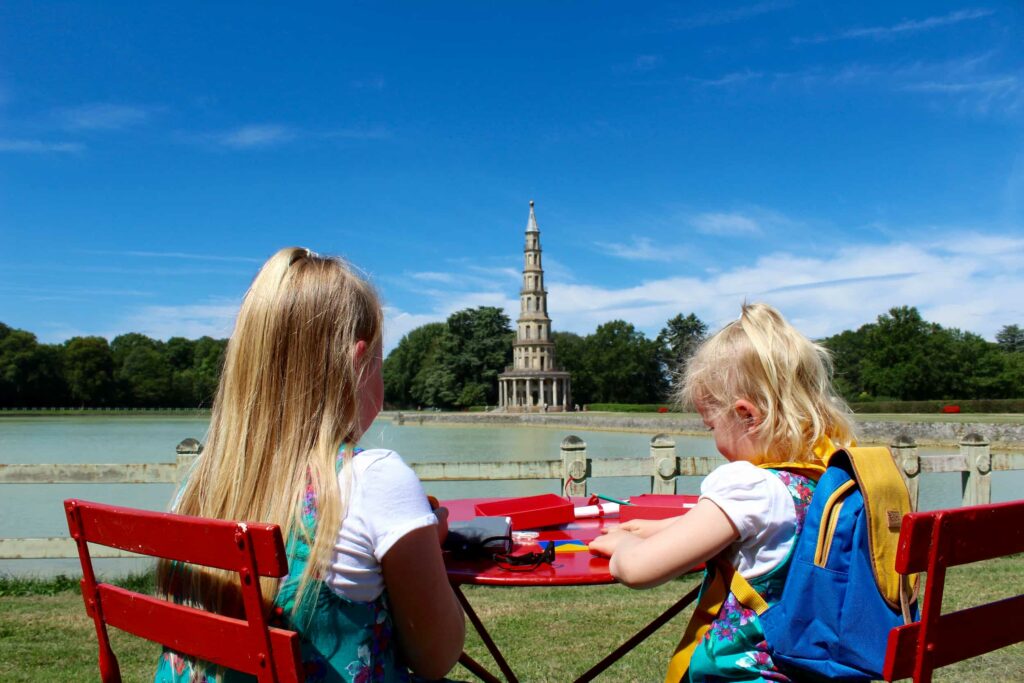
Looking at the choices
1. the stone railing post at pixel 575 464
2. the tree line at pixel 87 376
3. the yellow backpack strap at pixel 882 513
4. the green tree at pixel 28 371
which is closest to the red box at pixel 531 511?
the yellow backpack strap at pixel 882 513

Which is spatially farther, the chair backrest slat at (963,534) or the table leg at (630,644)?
the table leg at (630,644)

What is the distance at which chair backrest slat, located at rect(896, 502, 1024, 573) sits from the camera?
5.24 ft

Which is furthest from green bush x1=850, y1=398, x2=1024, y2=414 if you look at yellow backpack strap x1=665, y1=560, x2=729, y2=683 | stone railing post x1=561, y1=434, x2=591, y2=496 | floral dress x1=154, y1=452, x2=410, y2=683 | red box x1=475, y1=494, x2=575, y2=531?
floral dress x1=154, y1=452, x2=410, y2=683

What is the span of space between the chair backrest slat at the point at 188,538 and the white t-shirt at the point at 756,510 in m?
1.08

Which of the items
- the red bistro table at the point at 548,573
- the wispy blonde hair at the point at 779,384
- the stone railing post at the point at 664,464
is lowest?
the stone railing post at the point at 664,464

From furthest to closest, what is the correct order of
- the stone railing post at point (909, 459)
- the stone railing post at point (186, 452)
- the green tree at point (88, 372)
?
1. the green tree at point (88, 372)
2. the stone railing post at point (909, 459)
3. the stone railing post at point (186, 452)

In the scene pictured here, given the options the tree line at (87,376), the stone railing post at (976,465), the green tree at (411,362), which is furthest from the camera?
the green tree at (411,362)

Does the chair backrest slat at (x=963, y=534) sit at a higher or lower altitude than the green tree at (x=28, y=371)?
lower

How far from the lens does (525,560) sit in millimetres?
2510

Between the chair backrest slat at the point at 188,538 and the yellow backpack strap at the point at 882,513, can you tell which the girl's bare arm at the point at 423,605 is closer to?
the chair backrest slat at the point at 188,538

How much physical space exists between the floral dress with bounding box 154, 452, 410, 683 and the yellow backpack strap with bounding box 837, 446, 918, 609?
3.86ft

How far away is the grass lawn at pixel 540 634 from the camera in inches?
177

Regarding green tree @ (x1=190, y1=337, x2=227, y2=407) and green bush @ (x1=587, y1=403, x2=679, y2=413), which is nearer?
green bush @ (x1=587, y1=403, x2=679, y2=413)

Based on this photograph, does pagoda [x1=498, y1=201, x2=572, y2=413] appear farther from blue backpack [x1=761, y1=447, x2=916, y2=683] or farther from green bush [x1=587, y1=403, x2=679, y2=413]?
blue backpack [x1=761, y1=447, x2=916, y2=683]
